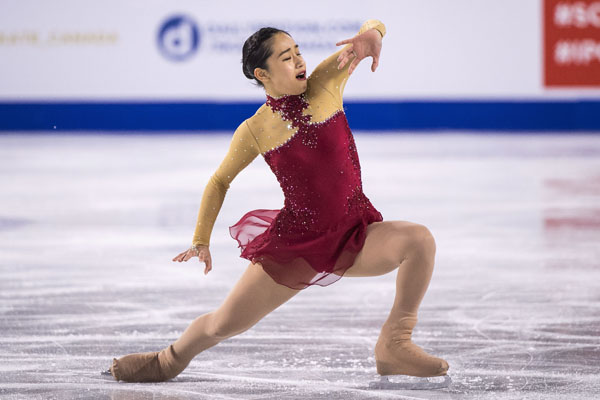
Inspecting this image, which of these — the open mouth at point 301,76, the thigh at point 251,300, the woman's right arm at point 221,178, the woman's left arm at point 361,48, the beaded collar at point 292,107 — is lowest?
the thigh at point 251,300

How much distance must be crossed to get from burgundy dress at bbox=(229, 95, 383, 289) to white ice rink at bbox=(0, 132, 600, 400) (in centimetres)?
36

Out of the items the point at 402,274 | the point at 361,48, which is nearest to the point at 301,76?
the point at 361,48

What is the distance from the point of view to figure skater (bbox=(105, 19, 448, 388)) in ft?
9.33

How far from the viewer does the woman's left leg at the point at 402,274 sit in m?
2.81

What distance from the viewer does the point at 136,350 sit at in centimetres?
336

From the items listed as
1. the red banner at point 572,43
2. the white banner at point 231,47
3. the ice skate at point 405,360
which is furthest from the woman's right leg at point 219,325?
the red banner at point 572,43

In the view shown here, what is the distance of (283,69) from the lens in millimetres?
2883

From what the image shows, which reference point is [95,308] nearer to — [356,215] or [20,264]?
[20,264]

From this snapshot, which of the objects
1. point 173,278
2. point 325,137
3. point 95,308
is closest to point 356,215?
point 325,137

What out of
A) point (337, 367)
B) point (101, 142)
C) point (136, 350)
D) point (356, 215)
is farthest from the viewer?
point (101, 142)

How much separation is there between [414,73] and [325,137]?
402 inches

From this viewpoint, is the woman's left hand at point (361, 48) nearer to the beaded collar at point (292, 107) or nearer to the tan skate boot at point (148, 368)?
the beaded collar at point (292, 107)

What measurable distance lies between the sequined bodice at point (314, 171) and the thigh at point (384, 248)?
0.10m

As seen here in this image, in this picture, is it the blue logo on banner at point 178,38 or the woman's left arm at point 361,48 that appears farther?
the blue logo on banner at point 178,38
